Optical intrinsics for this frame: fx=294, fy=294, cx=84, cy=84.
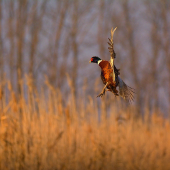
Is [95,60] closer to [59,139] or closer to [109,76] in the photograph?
[109,76]

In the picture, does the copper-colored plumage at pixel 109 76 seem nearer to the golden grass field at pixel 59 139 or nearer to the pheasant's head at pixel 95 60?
the pheasant's head at pixel 95 60

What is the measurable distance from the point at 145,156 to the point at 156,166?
348 mm

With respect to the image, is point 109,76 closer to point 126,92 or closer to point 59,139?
point 126,92

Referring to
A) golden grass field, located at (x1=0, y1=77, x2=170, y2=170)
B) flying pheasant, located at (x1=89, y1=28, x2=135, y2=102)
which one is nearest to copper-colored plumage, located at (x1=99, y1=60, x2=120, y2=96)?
flying pheasant, located at (x1=89, y1=28, x2=135, y2=102)

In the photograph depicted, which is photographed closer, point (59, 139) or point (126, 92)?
point (126, 92)

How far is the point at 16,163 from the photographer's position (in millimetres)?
3383

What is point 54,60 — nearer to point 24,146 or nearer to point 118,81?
point 24,146

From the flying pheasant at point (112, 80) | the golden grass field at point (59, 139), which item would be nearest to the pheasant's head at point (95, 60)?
the flying pheasant at point (112, 80)

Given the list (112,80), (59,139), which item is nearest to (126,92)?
(112,80)

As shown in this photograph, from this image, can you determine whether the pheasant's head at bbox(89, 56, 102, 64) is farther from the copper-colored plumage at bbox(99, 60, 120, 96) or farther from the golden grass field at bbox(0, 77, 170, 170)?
the golden grass field at bbox(0, 77, 170, 170)

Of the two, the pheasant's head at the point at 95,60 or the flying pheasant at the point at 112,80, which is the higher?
the pheasant's head at the point at 95,60

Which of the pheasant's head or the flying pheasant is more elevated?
the pheasant's head

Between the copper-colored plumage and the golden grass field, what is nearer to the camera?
the copper-colored plumage

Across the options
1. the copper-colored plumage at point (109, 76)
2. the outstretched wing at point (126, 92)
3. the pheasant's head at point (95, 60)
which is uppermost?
the pheasant's head at point (95, 60)
